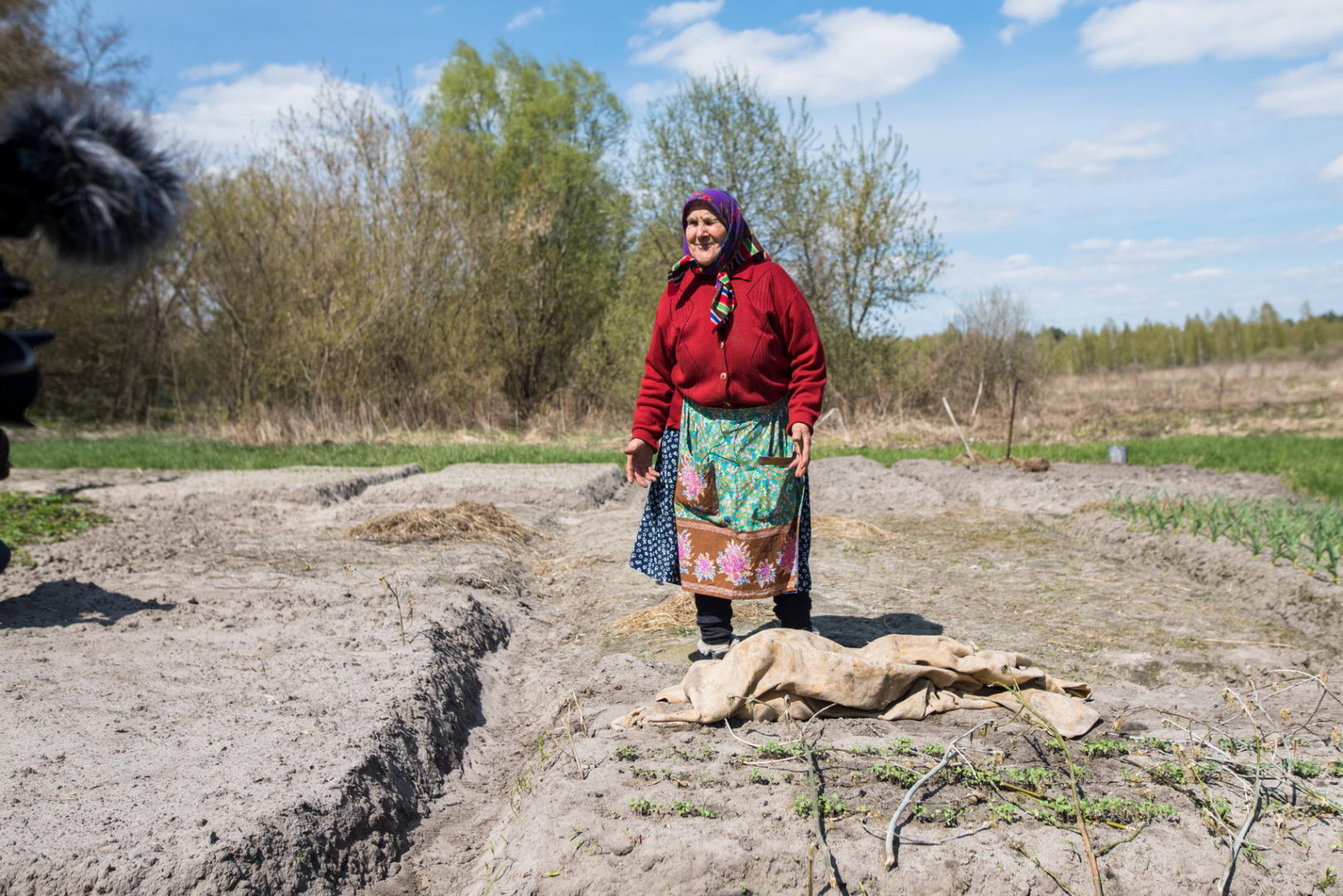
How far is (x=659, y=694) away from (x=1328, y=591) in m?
3.99

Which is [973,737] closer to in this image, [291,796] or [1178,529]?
[291,796]

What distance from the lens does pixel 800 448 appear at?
3.63 meters

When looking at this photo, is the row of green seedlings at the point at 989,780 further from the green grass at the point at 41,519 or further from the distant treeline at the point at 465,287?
the distant treeline at the point at 465,287

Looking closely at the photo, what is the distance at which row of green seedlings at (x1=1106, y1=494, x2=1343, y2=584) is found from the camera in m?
5.73

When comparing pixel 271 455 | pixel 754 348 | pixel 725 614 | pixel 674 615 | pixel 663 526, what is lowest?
pixel 674 615

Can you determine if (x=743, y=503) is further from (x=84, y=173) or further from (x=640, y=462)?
(x=84, y=173)

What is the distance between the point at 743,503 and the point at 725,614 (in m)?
0.50

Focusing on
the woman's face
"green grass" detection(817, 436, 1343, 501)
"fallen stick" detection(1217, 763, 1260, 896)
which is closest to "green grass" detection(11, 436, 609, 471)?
"green grass" detection(817, 436, 1343, 501)

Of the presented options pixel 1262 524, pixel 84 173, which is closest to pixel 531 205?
pixel 1262 524

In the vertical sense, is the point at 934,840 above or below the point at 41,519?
below

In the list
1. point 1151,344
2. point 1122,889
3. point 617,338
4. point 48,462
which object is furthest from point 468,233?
point 1151,344

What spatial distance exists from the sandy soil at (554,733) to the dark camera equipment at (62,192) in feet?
4.18

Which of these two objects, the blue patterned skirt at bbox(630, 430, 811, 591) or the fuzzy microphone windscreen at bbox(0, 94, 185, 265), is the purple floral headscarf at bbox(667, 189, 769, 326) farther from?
the fuzzy microphone windscreen at bbox(0, 94, 185, 265)

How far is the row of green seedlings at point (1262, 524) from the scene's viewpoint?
5734 millimetres
